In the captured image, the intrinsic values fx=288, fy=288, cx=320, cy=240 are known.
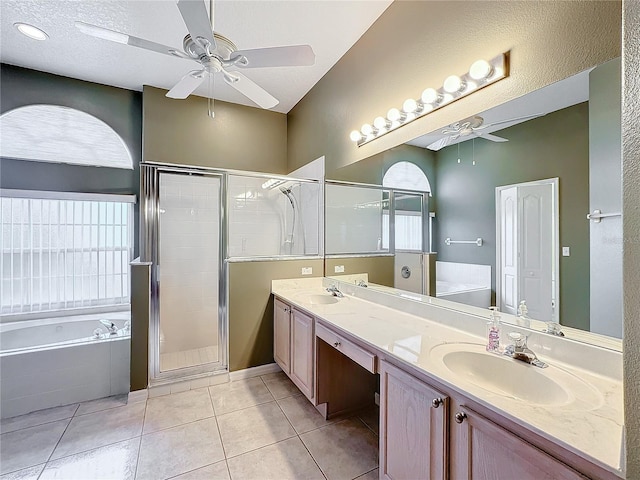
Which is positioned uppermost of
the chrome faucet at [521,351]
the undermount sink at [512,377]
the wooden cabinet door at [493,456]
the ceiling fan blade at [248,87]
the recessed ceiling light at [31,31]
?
the recessed ceiling light at [31,31]

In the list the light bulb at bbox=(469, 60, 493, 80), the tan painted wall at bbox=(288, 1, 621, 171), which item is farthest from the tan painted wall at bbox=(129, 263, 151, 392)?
the light bulb at bbox=(469, 60, 493, 80)

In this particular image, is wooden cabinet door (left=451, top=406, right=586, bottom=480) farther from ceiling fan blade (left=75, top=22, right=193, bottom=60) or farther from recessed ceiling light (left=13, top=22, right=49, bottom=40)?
recessed ceiling light (left=13, top=22, right=49, bottom=40)

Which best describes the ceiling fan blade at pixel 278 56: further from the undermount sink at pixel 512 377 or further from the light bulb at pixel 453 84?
the undermount sink at pixel 512 377

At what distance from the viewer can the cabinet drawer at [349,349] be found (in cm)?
150

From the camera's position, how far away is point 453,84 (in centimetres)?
152

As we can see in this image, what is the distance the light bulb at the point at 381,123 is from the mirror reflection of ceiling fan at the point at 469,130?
0.45 meters

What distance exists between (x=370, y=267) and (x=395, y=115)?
1.25 metres

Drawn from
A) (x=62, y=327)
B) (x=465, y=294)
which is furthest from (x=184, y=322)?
(x=465, y=294)

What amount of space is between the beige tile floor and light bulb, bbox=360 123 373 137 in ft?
7.19

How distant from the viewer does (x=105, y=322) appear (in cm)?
284

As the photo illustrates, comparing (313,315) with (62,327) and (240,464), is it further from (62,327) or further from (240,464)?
(62,327)

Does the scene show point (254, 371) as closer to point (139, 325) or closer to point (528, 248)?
point (139, 325)

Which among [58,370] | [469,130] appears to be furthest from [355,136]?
[58,370]

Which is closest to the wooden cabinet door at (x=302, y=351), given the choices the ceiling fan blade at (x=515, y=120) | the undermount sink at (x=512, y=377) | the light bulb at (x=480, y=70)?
the undermount sink at (x=512, y=377)
